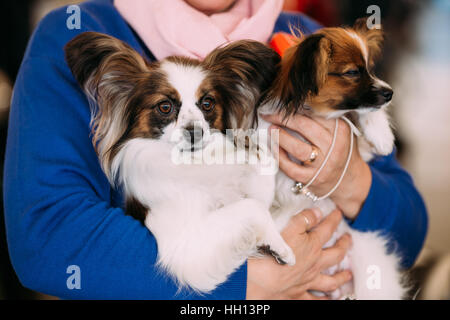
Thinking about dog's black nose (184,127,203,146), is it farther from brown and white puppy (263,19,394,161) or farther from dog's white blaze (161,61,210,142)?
brown and white puppy (263,19,394,161)

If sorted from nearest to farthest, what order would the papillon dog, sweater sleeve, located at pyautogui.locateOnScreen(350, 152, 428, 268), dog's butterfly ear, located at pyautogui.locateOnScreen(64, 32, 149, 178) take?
dog's butterfly ear, located at pyautogui.locateOnScreen(64, 32, 149, 178) → the papillon dog → sweater sleeve, located at pyautogui.locateOnScreen(350, 152, 428, 268)

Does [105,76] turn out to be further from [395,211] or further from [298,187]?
[395,211]

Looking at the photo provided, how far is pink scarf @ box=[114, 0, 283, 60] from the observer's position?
3.50ft

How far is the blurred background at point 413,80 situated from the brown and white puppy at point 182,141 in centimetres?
43

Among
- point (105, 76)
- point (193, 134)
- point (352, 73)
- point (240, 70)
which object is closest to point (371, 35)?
point (352, 73)

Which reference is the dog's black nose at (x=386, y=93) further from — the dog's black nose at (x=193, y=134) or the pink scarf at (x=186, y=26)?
the dog's black nose at (x=193, y=134)

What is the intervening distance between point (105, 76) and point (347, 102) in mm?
718

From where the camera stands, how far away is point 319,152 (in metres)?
1.23

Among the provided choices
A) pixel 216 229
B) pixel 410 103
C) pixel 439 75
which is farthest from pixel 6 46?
pixel 439 75

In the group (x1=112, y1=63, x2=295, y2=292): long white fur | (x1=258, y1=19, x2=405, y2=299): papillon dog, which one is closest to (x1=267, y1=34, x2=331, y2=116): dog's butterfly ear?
(x1=258, y1=19, x2=405, y2=299): papillon dog

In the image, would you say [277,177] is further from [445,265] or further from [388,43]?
[445,265]

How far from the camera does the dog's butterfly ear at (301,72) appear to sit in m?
1.03

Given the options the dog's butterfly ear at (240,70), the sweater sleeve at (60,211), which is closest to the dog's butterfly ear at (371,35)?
the dog's butterfly ear at (240,70)

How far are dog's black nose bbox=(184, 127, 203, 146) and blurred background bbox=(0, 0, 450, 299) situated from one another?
2.19ft
